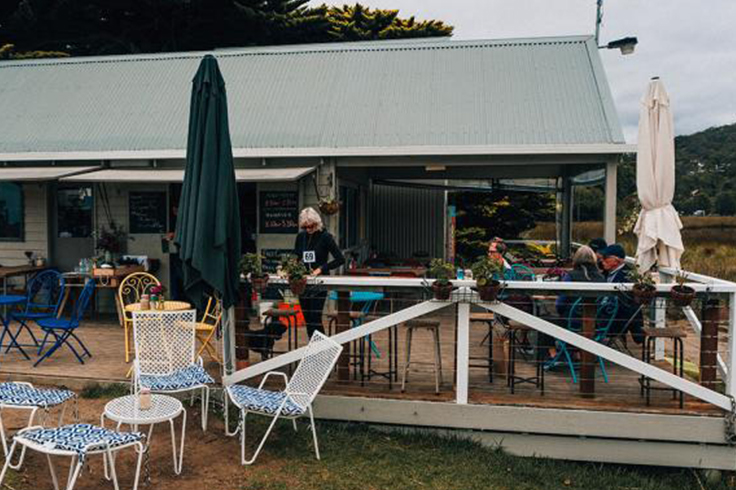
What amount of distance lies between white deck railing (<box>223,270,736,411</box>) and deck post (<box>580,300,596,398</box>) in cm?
10

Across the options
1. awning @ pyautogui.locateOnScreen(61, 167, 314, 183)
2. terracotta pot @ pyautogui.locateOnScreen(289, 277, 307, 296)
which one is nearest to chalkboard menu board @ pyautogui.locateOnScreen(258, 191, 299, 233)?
awning @ pyautogui.locateOnScreen(61, 167, 314, 183)

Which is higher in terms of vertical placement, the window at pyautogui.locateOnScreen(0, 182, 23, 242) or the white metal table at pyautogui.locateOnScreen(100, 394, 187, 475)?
the window at pyautogui.locateOnScreen(0, 182, 23, 242)

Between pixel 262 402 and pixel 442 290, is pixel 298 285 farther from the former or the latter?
pixel 442 290

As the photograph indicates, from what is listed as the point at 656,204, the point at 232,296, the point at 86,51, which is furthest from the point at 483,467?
→ the point at 86,51

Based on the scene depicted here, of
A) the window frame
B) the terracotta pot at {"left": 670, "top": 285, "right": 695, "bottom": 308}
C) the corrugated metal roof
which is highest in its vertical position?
the corrugated metal roof

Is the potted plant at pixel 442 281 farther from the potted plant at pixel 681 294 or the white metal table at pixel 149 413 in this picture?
the white metal table at pixel 149 413

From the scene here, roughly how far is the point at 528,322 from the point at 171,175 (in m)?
5.72

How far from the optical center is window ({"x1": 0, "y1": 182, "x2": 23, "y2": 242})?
10281mm

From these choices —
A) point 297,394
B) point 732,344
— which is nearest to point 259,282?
point 297,394

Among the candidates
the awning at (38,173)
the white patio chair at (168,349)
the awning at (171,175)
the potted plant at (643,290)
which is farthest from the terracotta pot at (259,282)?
the awning at (38,173)

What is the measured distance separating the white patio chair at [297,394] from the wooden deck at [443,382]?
1.84 ft

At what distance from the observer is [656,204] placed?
639cm

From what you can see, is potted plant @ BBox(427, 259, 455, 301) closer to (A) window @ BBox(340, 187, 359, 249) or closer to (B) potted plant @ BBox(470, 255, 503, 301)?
(B) potted plant @ BBox(470, 255, 503, 301)

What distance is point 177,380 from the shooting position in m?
5.00
